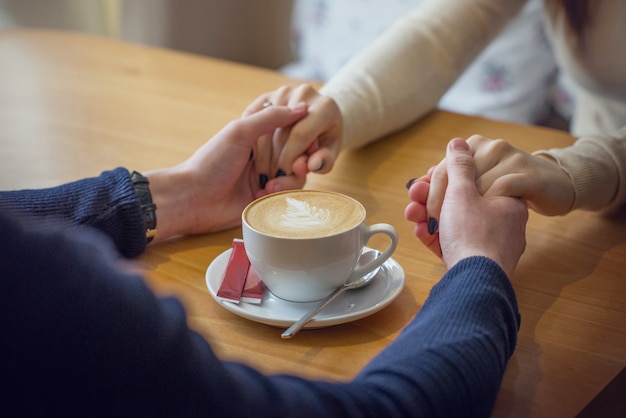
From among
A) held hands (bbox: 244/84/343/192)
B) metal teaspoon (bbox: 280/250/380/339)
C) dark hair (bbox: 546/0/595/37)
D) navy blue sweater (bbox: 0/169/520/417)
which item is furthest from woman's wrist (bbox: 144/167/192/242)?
dark hair (bbox: 546/0/595/37)

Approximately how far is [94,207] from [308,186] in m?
0.29

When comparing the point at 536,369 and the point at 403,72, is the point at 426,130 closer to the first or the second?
the point at 403,72

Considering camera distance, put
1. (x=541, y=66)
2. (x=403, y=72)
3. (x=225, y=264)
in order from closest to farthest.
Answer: (x=225, y=264) → (x=403, y=72) → (x=541, y=66)

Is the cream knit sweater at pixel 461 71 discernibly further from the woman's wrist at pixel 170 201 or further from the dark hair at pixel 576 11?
the woman's wrist at pixel 170 201

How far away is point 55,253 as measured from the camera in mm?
392

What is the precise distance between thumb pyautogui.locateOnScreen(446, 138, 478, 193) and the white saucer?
10 centimetres

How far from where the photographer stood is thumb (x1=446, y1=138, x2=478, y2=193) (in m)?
0.73

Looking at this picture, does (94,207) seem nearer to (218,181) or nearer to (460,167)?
(218,181)

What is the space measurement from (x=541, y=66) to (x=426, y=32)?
2.64 ft

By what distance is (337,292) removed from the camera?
0.67 m

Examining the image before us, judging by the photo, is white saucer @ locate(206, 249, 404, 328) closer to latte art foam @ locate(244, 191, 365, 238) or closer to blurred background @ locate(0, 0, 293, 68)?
latte art foam @ locate(244, 191, 365, 238)

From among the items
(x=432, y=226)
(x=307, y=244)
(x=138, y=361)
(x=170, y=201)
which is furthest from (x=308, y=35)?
(x=138, y=361)

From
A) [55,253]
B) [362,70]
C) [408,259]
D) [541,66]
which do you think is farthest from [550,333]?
[541,66]

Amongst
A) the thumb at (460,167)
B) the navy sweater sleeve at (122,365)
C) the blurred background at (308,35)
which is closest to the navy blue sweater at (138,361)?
the navy sweater sleeve at (122,365)
